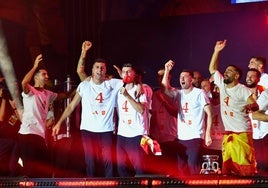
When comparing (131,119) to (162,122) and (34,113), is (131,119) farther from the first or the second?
(34,113)

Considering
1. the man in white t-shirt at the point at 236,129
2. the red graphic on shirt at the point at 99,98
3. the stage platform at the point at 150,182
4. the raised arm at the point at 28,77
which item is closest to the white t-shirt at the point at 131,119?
the red graphic on shirt at the point at 99,98

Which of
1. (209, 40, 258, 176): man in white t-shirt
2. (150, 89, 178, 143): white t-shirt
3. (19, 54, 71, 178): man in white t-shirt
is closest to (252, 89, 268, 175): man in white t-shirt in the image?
(209, 40, 258, 176): man in white t-shirt

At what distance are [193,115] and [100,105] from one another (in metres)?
1.38

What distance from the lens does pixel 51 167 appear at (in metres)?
8.90

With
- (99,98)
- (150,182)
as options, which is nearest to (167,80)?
(99,98)

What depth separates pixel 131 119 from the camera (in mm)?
8148

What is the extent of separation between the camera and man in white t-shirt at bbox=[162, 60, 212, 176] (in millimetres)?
8359

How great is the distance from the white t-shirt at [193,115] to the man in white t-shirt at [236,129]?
411 millimetres

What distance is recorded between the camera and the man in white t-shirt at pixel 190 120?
27.4 feet

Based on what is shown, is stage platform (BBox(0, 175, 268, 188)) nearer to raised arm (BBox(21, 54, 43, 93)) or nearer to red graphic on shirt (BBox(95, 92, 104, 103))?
red graphic on shirt (BBox(95, 92, 104, 103))

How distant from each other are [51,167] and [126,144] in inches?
57.6

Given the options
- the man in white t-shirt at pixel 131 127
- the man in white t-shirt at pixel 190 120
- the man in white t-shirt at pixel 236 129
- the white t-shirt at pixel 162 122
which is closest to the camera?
the man in white t-shirt at pixel 236 129

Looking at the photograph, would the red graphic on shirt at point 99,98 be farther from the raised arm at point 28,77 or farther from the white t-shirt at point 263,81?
the white t-shirt at point 263,81

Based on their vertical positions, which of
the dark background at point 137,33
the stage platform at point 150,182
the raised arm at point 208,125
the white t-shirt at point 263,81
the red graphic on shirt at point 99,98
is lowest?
the stage platform at point 150,182
